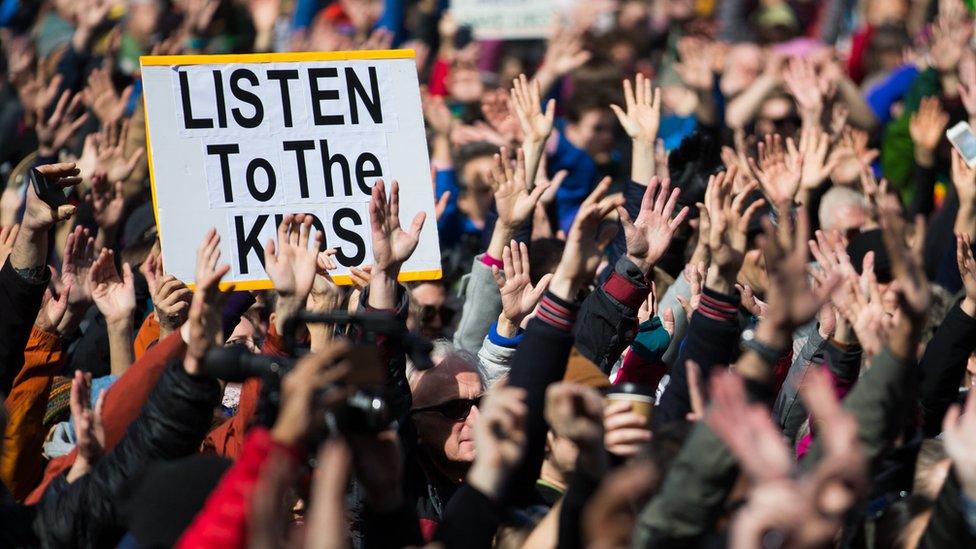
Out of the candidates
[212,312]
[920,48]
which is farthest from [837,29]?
[212,312]

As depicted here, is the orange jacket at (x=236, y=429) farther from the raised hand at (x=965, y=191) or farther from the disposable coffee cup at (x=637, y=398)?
the raised hand at (x=965, y=191)

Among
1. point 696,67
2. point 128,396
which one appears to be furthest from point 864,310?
point 696,67

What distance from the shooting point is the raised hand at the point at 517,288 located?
5371 mm

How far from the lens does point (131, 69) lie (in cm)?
1131

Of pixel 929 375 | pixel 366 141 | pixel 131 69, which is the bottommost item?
pixel 929 375

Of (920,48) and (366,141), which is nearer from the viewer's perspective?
(366,141)

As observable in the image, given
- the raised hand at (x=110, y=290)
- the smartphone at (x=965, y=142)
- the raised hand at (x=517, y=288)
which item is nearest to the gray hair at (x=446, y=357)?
the raised hand at (x=517, y=288)

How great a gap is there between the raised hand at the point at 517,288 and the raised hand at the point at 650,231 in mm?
328

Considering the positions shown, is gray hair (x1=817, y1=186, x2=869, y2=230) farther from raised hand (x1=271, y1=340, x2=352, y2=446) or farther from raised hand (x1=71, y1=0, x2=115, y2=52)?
raised hand (x1=71, y1=0, x2=115, y2=52)

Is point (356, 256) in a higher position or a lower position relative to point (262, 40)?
lower

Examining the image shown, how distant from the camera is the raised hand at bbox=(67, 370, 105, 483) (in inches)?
164

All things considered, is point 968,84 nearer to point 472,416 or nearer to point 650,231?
point 650,231

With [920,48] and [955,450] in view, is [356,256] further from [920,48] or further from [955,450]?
[920,48]

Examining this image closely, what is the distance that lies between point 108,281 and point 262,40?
19.3 ft
